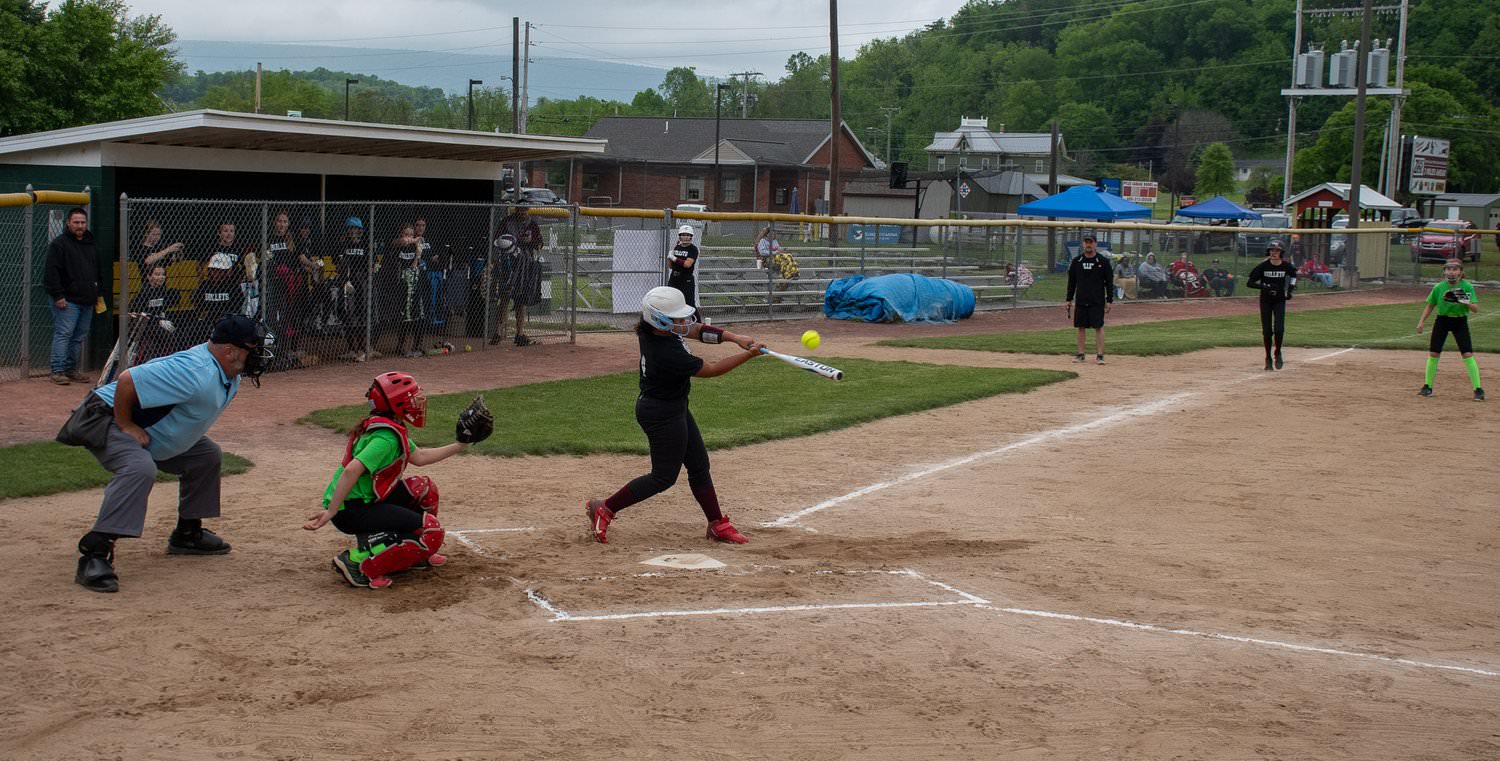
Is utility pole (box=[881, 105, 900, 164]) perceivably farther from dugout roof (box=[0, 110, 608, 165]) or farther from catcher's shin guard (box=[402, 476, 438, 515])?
catcher's shin guard (box=[402, 476, 438, 515])

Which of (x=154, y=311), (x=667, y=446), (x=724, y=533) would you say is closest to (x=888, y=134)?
(x=154, y=311)

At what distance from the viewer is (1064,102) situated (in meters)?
118

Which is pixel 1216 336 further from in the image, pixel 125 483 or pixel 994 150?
pixel 994 150

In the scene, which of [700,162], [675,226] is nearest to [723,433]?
[675,226]

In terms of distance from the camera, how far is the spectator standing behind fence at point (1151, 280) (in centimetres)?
3569

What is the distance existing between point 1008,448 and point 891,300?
14.1 meters

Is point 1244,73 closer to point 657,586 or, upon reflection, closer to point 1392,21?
point 1392,21

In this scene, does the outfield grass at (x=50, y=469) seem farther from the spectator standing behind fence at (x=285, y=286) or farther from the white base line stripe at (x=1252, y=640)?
the white base line stripe at (x=1252, y=640)

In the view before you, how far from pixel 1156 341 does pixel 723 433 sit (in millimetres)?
12676

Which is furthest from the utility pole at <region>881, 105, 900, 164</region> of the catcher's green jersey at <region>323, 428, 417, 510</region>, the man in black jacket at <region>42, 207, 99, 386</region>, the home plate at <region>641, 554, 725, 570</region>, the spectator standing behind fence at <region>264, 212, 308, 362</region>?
the catcher's green jersey at <region>323, 428, 417, 510</region>

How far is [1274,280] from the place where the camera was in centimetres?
1952

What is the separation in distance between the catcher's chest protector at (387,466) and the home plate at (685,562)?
5.41 feet

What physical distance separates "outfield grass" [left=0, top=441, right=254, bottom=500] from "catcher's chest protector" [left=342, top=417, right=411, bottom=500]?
3.26 meters

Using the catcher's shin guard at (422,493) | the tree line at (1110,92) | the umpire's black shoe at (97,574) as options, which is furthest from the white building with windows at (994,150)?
the umpire's black shoe at (97,574)
